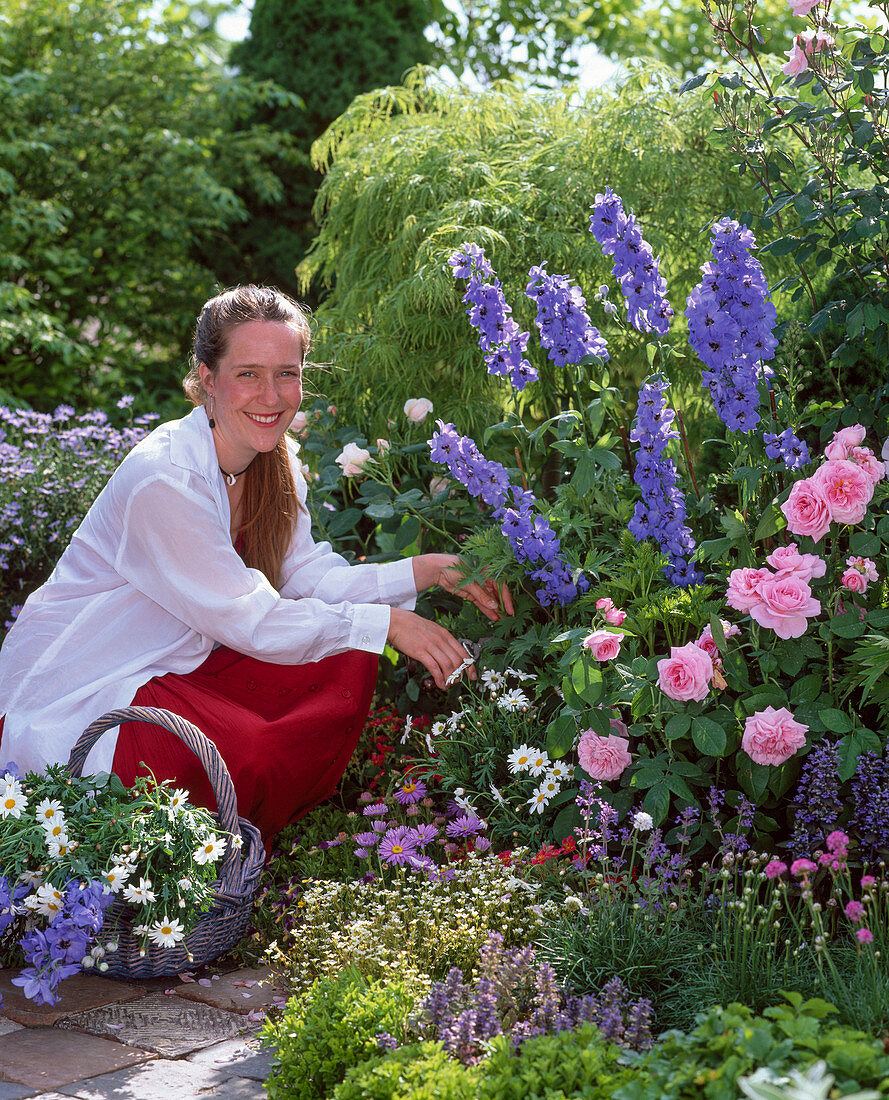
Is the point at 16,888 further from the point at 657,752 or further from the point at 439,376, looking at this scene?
the point at 439,376

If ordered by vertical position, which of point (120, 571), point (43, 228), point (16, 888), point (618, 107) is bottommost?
point (16, 888)

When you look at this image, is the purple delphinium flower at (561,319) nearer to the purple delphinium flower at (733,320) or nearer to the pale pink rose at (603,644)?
the purple delphinium flower at (733,320)

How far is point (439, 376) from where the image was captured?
13.4 feet

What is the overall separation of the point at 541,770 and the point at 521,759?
0.05 m

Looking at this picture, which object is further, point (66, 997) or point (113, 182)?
point (113, 182)

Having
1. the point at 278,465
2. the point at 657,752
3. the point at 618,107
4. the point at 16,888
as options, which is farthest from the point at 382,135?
the point at 16,888

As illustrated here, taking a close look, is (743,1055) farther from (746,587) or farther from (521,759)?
(521,759)

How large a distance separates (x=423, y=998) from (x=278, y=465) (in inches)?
60.9

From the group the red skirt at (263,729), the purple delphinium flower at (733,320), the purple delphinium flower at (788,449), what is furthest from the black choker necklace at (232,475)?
the purple delphinium flower at (788,449)

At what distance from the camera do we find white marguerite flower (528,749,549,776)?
254cm

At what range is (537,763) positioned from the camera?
2.56 meters

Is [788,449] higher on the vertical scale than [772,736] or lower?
higher

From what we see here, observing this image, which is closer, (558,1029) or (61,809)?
(558,1029)

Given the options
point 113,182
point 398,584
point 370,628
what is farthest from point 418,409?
point 113,182
